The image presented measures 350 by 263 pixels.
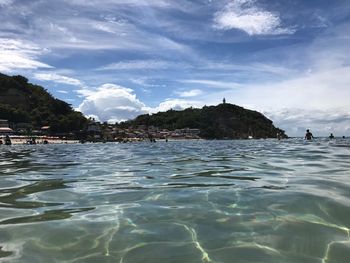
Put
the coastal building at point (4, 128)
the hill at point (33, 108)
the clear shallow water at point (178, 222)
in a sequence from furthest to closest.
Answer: the hill at point (33, 108), the coastal building at point (4, 128), the clear shallow water at point (178, 222)

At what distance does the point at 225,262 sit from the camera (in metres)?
4.40

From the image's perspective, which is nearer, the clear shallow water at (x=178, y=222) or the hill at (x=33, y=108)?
the clear shallow water at (x=178, y=222)

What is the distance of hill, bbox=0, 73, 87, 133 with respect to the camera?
422 feet

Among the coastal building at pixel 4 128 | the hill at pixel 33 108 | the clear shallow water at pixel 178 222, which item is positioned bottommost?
the clear shallow water at pixel 178 222

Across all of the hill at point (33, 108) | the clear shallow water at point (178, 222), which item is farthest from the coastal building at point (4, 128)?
the clear shallow water at point (178, 222)

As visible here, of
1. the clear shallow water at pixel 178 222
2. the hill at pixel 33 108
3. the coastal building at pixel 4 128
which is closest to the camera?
the clear shallow water at pixel 178 222

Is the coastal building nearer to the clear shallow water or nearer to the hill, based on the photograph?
the hill

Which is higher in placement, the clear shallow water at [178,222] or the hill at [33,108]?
the hill at [33,108]

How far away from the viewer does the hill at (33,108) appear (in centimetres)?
12875

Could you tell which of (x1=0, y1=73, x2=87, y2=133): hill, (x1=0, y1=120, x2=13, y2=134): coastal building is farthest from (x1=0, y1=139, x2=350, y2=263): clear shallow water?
(x1=0, y1=73, x2=87, y2=133): hill

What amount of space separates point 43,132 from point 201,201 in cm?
12222

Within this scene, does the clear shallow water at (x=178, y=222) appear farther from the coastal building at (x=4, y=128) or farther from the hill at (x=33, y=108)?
the hill at (x=33, y=108)

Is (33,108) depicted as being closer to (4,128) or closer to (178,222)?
(4,128)

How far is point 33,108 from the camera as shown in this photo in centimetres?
14688
